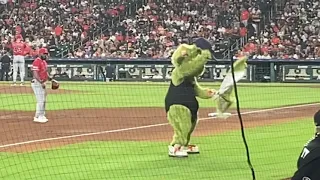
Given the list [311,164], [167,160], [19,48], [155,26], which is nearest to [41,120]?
[167,160]

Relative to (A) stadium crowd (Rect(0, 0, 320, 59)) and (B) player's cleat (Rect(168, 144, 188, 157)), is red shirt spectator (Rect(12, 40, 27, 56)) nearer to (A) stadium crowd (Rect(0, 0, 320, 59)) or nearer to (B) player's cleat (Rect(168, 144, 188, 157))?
(A) stadium crowd (Rect(0, 0, 320, 59))

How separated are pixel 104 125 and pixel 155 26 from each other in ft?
77.0

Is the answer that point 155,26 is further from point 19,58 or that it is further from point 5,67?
point 19,58

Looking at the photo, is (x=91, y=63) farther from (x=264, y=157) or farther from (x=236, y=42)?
(x=264, y=157)

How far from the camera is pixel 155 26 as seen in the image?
133 feet

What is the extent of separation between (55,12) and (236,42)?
12.2 m

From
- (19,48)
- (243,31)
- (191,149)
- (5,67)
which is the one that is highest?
(191,149)

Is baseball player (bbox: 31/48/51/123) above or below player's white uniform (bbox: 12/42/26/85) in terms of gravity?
above

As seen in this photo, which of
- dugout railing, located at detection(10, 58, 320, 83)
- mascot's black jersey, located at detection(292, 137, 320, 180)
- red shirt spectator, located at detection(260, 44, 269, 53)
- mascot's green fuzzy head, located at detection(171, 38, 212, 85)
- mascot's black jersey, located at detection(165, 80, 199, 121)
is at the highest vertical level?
mascot's black jersey, located at detection(292, 137, 320, 180)

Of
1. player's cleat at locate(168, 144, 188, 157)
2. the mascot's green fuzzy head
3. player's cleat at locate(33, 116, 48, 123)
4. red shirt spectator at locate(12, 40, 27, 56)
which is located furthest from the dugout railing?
player's cleat at locate(168, 144, 188, 157)

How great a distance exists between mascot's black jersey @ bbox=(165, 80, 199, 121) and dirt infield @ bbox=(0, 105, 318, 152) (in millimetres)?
2346

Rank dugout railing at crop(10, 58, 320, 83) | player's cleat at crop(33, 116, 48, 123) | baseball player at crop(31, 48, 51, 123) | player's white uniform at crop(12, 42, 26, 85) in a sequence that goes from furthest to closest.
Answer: dugout railing at crop(10, 58, 320, 83), player's white uniform at crop(12, 42, 26, 85), player's cleat at crop(33, 116, 48, 123), baseball player at crop(31, 48, 51, 123)

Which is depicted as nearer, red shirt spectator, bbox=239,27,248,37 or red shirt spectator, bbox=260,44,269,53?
red shirt spectator, bbox=260,44,269,53

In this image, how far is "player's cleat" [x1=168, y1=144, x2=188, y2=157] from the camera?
488 inches
